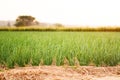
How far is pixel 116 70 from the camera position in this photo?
3482 millimetres

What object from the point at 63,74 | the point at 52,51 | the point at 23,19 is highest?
the point at 23,19

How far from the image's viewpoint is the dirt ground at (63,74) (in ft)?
9.77

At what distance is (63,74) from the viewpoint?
10.3ft

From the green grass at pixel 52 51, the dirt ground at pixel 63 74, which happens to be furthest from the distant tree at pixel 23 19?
the dirt ground at pixel 63 74

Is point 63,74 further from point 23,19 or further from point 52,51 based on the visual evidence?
point 23,19

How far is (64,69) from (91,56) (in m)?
0.67

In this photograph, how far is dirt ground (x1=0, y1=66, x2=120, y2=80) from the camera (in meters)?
2.98

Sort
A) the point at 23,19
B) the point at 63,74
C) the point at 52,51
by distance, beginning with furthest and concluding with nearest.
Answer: the point at 23,19, the point at 52,51, the point at 63,74

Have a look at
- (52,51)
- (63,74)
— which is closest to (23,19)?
(52,51)

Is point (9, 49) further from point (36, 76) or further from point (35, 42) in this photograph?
point (36, 76)

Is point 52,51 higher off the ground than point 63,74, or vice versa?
point 52,51

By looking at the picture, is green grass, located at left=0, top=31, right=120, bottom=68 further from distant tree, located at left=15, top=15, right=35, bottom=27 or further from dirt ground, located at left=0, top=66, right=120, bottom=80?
dirt ground, located at left=0, top=66, right=120, bottom=80

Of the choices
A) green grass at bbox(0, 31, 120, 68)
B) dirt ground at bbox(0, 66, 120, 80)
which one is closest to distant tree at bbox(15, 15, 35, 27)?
green grass at bbox(0, 31, 120, 68)

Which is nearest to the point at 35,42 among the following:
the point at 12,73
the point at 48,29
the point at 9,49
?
the point at 9,49
